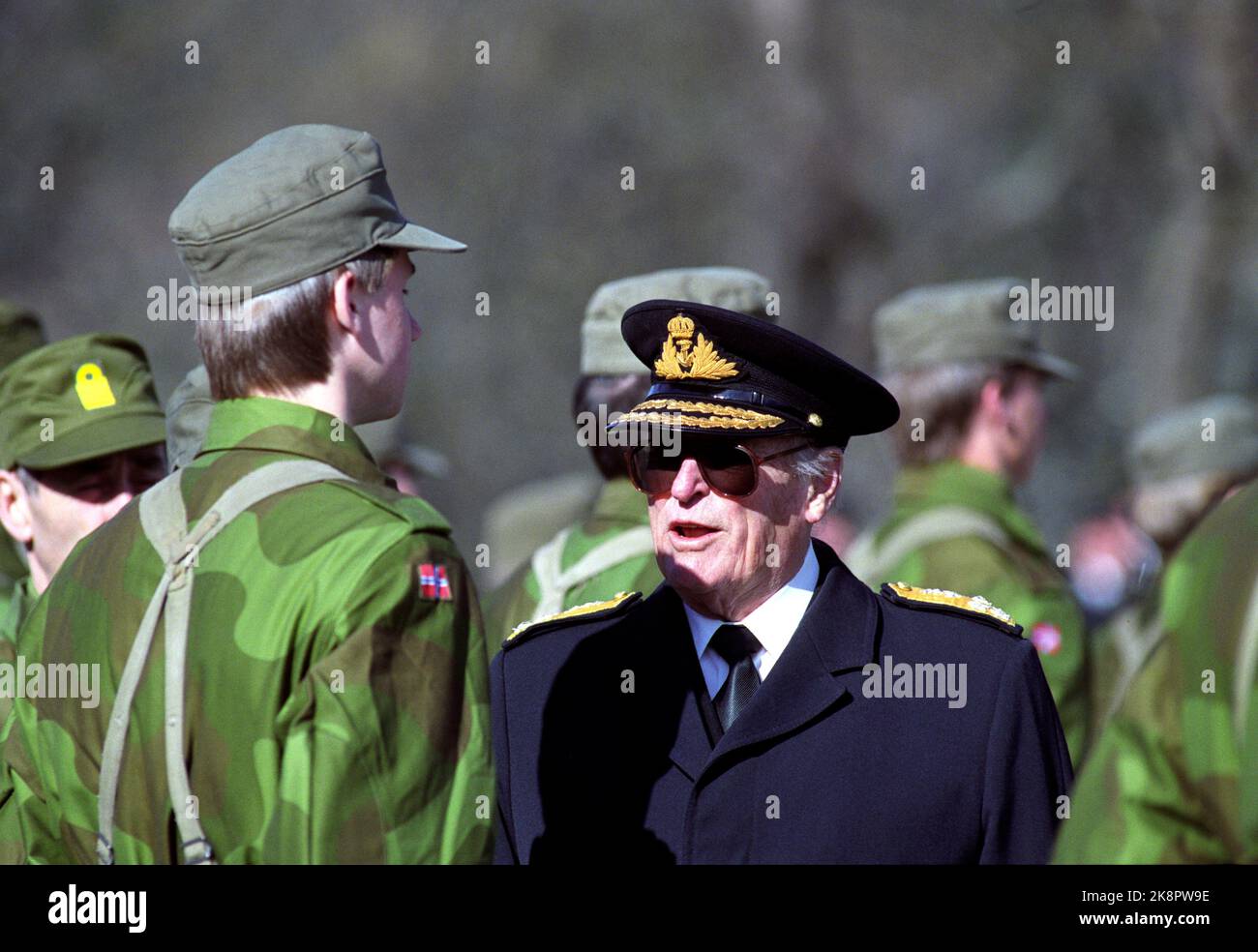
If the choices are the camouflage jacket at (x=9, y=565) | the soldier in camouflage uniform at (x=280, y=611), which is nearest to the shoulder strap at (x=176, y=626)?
the soldier in camouflage uniform at (x=280, y=611)

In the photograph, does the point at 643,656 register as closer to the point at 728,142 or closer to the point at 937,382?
the point at 937,382

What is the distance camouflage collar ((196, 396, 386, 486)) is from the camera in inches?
114

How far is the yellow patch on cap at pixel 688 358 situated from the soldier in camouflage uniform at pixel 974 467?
6.21ft

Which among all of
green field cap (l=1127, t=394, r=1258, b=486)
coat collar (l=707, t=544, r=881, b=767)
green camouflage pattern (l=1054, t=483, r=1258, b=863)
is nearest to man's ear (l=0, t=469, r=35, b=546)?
coat collar (l=707, t=544, r=881, b=767)

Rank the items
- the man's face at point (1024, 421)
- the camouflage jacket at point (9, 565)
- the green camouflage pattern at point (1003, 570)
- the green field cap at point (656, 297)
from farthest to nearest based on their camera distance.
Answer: the man's face at point (1024, 421) < the camouflage jacket at point (9, 565) < the green camouflage pattern at point (1003, 570) < the green field cap at point (656, 297)

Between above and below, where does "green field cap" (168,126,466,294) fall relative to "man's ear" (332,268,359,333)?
above

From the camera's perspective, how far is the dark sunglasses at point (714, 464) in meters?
3.56

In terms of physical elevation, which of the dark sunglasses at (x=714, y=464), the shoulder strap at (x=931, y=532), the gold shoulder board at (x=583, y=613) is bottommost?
the gold shoulder board at (x=583, y=613)

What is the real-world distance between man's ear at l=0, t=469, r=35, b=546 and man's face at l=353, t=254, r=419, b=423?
1711mm

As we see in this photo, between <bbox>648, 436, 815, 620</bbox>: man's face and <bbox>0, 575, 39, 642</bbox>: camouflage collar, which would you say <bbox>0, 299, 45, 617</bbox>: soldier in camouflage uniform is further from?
<bbox>648, 436, 815, 620</bbox>: man's face

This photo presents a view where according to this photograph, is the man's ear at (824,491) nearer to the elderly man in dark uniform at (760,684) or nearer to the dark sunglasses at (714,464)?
the elderly man in dark uniform at (760,684)

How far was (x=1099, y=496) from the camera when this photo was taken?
18.0 meters

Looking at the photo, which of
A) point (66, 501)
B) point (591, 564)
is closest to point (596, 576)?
point (591, 564)
